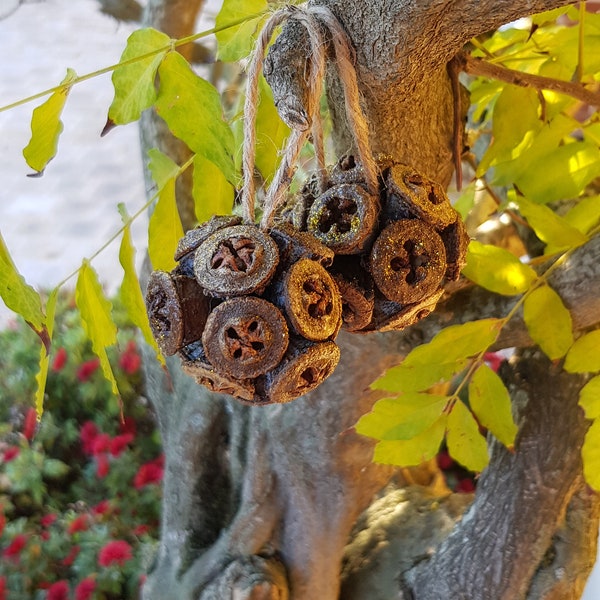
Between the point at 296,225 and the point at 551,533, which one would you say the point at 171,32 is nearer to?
the point at 296,225

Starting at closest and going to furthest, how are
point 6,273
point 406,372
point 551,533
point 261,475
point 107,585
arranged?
point 6,273 → point 406,372 → point 551,533 → point 261,475 → point 107,585

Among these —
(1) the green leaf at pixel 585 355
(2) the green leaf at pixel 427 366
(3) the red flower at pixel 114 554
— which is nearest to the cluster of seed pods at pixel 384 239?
(2) the green leaf at pixel 427 366

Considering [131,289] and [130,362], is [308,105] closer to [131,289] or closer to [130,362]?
[131,289]

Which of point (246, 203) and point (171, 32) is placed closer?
point (246, 203)

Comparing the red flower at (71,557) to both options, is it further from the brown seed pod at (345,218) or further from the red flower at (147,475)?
the brown seed pod at (345,218)

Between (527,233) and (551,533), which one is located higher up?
(527,233)

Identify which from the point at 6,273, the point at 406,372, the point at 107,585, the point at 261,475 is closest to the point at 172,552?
the point at 261,475

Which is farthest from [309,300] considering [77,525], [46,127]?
[77,525]

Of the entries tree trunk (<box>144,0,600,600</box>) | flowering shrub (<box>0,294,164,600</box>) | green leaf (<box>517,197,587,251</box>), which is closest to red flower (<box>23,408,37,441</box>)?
flowering shrub (<box>0,294,164,600</box>)
